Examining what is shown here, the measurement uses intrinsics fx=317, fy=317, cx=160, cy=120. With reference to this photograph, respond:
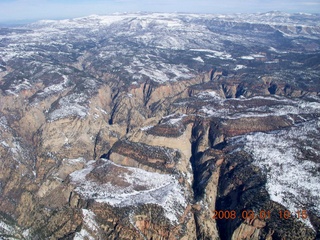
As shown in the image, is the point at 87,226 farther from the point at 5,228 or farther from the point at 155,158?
the point at 155,158

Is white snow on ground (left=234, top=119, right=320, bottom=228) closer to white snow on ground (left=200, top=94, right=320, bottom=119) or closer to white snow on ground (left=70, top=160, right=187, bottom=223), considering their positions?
white snow on ground (left=200, top=94, right=320, bottom=119)

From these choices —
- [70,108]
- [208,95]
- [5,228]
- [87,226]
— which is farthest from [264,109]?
[5,228]

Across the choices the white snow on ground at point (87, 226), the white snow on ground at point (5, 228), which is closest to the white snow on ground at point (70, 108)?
the white snow on ground at point (5, 228)
